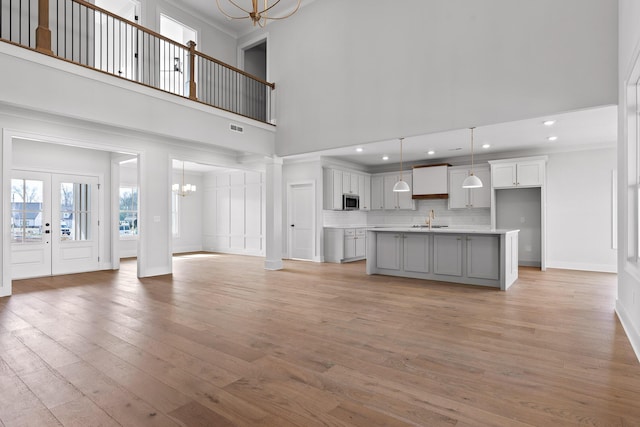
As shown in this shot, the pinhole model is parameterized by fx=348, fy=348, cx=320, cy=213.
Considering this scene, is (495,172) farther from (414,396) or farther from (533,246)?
(414,396)

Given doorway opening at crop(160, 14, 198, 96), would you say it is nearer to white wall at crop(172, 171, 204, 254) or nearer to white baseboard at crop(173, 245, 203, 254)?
white wall at crop(172, 171, 204, 254)

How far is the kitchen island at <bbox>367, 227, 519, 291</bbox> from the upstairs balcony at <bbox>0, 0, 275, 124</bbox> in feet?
12.5

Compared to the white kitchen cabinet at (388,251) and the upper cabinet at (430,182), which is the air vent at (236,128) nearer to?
the white kitchen cabinet at (388,251)

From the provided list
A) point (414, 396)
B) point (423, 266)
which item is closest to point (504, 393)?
point (414, 396)

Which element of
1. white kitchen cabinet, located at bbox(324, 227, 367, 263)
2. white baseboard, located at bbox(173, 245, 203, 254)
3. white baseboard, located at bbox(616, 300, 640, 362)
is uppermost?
white kitchen cabinet, located at bbox(324, 227, 367, 263)

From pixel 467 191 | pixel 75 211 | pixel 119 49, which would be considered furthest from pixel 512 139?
pixel 75 211

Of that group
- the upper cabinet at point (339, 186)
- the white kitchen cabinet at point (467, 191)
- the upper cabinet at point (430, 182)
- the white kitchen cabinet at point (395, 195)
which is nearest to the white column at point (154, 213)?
the upper cabinet at point (339, 186)

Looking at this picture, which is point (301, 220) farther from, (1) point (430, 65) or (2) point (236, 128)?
(1) point (430, 65)

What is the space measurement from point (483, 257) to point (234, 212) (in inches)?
314

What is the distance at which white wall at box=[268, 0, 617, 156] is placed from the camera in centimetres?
450

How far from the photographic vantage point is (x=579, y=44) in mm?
4473

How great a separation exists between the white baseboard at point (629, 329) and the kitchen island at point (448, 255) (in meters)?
1.51

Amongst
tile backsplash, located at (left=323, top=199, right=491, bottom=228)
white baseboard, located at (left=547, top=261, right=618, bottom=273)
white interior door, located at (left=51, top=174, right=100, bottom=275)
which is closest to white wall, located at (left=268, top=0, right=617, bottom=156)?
tile backsplash, located at (left=323, top=199, right=491, bottom=228)

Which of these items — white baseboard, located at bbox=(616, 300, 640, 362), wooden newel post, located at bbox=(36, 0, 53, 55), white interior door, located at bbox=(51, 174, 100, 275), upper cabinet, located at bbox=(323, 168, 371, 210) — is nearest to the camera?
white baseboard, located at bbox=(616, 300, 640, 362)
